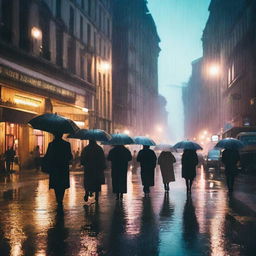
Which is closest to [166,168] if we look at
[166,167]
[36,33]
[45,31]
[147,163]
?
[166,167]

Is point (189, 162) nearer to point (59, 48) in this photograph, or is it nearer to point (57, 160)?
point (57, 160)

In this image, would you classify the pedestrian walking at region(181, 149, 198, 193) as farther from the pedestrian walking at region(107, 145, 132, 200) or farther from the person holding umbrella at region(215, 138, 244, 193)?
the pedestrian walking at region(107, 145, 132, 200)

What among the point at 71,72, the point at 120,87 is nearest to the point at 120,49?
the point at 120,87

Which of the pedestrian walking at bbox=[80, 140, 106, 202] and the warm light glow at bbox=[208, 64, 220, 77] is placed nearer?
the pedestrian walking at bbox=[80, 140, 106, 202]

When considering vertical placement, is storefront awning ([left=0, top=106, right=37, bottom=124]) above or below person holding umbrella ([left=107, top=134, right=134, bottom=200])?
above

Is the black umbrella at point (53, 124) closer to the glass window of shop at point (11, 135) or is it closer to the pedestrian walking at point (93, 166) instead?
the pedestrian walking at point (93, 166)

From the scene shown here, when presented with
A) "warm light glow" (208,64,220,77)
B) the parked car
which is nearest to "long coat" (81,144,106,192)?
the parked car

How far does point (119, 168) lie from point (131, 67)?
67798mm

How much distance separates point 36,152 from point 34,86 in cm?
425

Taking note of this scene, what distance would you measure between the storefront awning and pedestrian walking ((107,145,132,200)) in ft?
45.5

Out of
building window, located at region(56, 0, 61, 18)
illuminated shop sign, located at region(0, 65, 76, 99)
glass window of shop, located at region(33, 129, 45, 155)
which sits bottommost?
glass window of shop, located at region(33, 129, 45, 155)

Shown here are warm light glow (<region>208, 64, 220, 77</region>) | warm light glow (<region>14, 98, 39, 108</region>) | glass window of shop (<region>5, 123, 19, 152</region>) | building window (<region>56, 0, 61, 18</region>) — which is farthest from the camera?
warm light glow (<region>208, 64, 220, 77</region>)

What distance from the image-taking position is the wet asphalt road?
6891 millimetres

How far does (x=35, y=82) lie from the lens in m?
31.2
